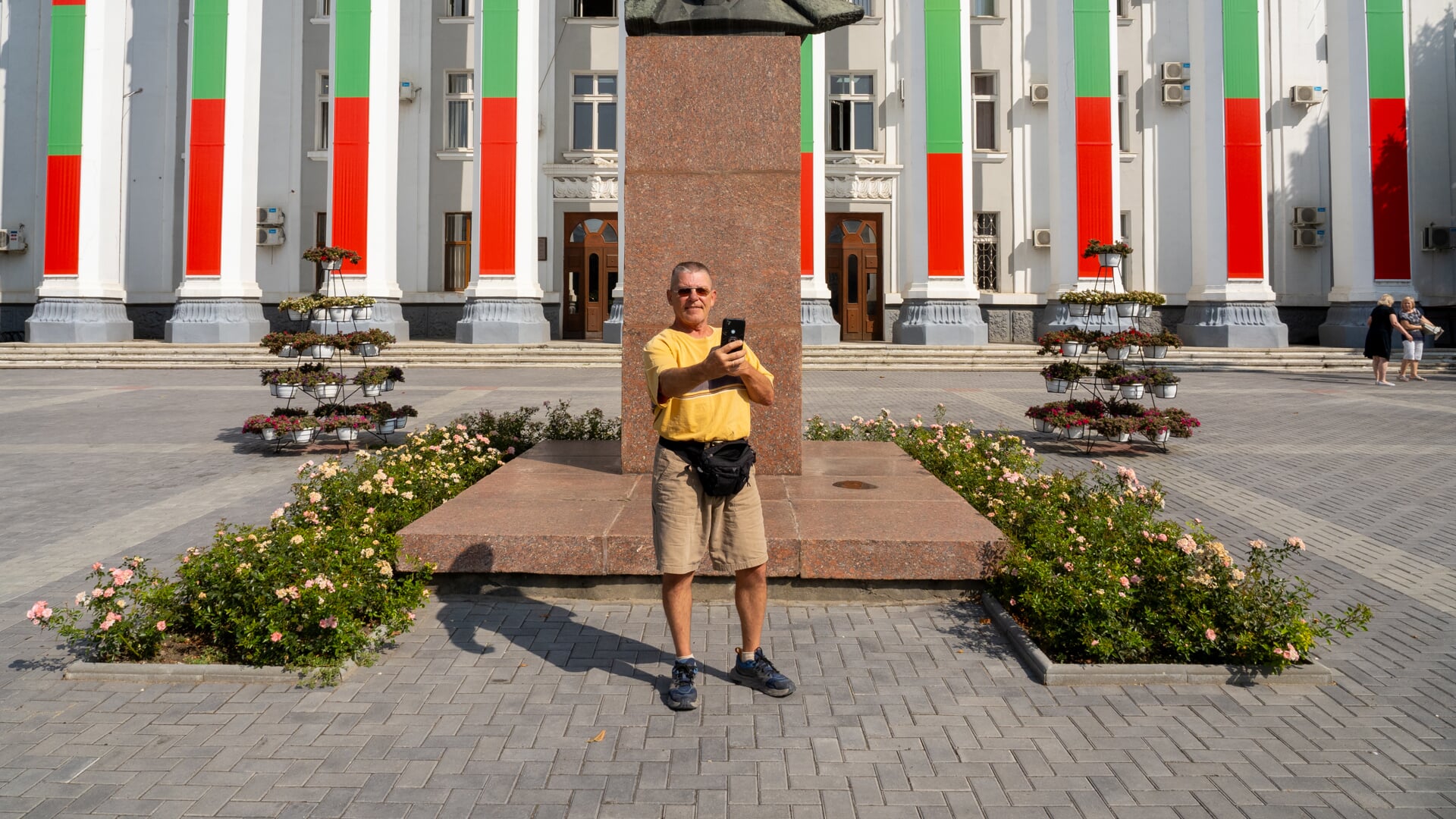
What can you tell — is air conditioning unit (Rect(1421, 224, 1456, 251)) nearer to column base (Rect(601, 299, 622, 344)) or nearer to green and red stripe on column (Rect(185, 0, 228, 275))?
column base (Rect(601, 299, 622, 344))

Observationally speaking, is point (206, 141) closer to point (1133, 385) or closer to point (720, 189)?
point (720, 189)

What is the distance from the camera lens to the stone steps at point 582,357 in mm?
20828

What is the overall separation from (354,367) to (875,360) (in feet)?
37.8

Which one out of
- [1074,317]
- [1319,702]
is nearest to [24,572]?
[1319,702]

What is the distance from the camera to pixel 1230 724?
3.45 metres

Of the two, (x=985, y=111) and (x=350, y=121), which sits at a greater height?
(x=985, y=111)

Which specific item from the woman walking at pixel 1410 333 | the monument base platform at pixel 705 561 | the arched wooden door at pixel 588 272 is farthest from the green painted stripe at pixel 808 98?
the monument base platform at pixel 705 561

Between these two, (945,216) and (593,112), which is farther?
(593,112)

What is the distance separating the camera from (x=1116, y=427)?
30.7 ft

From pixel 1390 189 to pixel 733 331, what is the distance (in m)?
27.2

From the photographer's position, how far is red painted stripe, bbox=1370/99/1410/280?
23.6 meters

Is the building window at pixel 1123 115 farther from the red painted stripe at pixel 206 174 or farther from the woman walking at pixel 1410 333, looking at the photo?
the red painted stripe at pixel 206 174

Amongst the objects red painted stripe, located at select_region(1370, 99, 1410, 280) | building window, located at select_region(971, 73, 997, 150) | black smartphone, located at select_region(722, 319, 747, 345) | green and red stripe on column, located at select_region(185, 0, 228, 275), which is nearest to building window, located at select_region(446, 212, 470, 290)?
green and red stripe on column, located at select_region(185, 0, 228, 275)

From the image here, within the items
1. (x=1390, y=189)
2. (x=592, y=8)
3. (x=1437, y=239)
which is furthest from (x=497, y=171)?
(x=1437, y=239)
